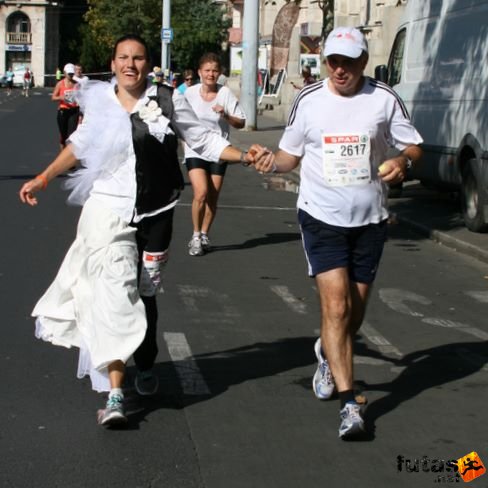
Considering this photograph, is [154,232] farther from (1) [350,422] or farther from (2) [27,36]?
(2) [27,36]

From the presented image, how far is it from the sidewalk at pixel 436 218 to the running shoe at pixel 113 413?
719cm

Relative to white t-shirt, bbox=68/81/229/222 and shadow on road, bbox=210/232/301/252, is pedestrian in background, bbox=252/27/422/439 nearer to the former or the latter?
white t-shirt, bbox=68/81/229/222

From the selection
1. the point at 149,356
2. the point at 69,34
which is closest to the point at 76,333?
the point at 149,356

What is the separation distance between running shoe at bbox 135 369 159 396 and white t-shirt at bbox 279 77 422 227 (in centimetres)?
125

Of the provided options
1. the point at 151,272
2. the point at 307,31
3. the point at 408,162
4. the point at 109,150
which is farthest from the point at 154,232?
the point at 307,31

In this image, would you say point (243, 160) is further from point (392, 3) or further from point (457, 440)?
point (392, 3)

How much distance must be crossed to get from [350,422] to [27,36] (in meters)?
126

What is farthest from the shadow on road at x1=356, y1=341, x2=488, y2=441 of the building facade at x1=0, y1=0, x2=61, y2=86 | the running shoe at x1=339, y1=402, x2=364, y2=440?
the building facade at x1=0, y1=0, x2=61, y2=86

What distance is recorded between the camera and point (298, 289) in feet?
33.5

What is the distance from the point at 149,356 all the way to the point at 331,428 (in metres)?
1.08

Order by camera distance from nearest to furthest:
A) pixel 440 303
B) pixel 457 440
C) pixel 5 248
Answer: pixel 457 440 → pixel 440 303 → pixel 5 248

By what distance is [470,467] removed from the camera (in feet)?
17.9

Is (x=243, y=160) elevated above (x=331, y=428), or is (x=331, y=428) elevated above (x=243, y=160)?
(x=243, y=160)

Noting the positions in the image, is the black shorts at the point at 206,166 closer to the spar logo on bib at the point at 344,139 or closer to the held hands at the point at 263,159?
the held hands at the point at 263,159
